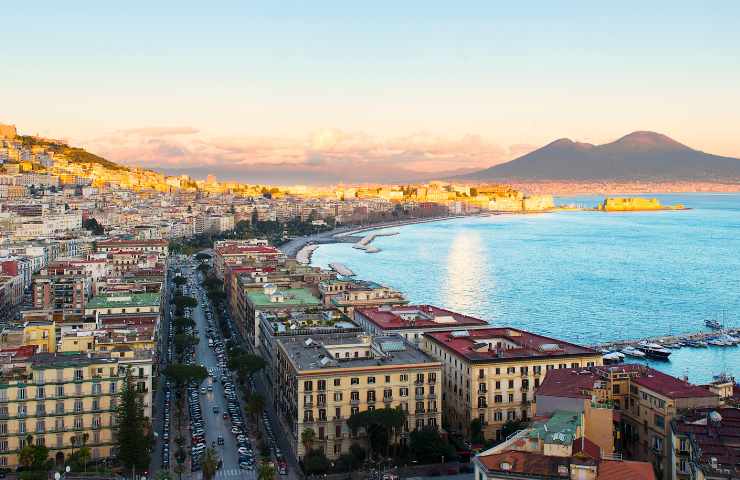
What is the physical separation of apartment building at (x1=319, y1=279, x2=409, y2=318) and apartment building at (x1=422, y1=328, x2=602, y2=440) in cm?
603

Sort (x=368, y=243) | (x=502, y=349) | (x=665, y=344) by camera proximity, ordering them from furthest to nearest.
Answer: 1. (x=368, y=243)
2. (x=665, y=344)
3. (x=502, y=349)

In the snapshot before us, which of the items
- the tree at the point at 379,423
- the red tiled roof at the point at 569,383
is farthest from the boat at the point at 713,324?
the tree at the point at 379,423

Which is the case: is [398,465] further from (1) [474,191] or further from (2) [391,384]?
(1) [474,191]

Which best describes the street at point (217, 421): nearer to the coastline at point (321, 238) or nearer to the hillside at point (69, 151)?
the coastline at point (321, 238)

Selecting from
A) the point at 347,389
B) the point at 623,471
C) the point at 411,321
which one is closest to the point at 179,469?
the point at 347,389

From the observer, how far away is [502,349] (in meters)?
14.7

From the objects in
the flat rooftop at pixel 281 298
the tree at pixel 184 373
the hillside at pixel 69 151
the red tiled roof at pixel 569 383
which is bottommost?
the tree at pixel 184 373

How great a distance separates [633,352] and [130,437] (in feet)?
50.4

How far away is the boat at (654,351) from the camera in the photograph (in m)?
22.4

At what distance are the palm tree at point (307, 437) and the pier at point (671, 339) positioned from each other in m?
12.8

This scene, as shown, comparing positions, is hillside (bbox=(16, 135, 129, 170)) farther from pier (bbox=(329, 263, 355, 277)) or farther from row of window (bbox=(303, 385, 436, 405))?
row of window (bbox=(303, 385, 436, 405))

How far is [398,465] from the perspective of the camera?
1237 centimetres

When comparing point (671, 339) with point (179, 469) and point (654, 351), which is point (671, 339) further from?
point (179, 469)

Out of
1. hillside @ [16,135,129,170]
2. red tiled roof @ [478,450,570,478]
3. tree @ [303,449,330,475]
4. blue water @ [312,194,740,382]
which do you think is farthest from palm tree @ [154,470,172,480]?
hillside @ [16,135,129,170]
